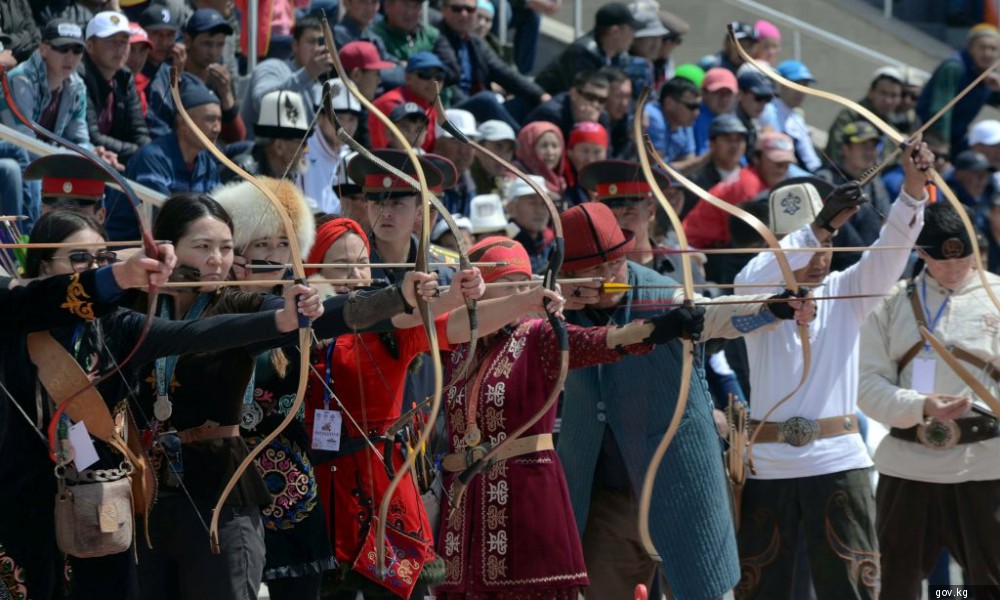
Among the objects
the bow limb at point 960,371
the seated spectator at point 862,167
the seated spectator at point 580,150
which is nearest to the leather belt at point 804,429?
the bow limb at point 960,371

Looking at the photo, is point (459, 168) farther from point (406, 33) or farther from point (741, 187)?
point (406, 33)

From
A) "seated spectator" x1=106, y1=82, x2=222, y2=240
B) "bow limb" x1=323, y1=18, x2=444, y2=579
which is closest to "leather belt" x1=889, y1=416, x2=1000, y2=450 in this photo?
"bow limb" x1=323, y1=18, x2=444, y2=579

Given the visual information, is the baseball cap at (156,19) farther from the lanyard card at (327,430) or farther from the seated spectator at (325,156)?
the lanyard card at (327,430)

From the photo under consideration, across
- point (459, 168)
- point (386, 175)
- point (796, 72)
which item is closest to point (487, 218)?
point (459, 168)

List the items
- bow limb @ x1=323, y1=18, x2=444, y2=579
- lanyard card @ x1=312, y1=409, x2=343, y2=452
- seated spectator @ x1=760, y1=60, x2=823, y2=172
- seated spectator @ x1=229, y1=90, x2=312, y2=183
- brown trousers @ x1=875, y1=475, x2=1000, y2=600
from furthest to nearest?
seated spectator @ x1=760, y1=60, x2=823, y2=172, seated spectator @ x1=229, y1=90, x2=312, y2=183, brown trousers @ x1=875, y1=475, x2=1000, y2=600, lanyard card @ x1=312, y1=409, x2=343, y2=452, bow limb @ x1=323, y1=18, x2=444, y2=579

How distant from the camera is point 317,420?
5000mm

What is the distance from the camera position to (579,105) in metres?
9.73

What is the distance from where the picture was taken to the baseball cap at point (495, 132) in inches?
352

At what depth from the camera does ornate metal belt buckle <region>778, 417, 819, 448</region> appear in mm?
5789

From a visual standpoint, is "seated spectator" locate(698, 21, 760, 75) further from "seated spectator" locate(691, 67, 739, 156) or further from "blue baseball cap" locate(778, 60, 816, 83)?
"seated spectator" locate(691, 67, 739, 156)

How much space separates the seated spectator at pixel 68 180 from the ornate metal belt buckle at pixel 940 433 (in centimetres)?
315

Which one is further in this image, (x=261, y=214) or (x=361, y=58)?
(x=361, y=58)

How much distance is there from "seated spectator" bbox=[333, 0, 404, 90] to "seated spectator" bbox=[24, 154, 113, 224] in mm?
3489

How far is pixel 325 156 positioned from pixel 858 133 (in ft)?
11.9
